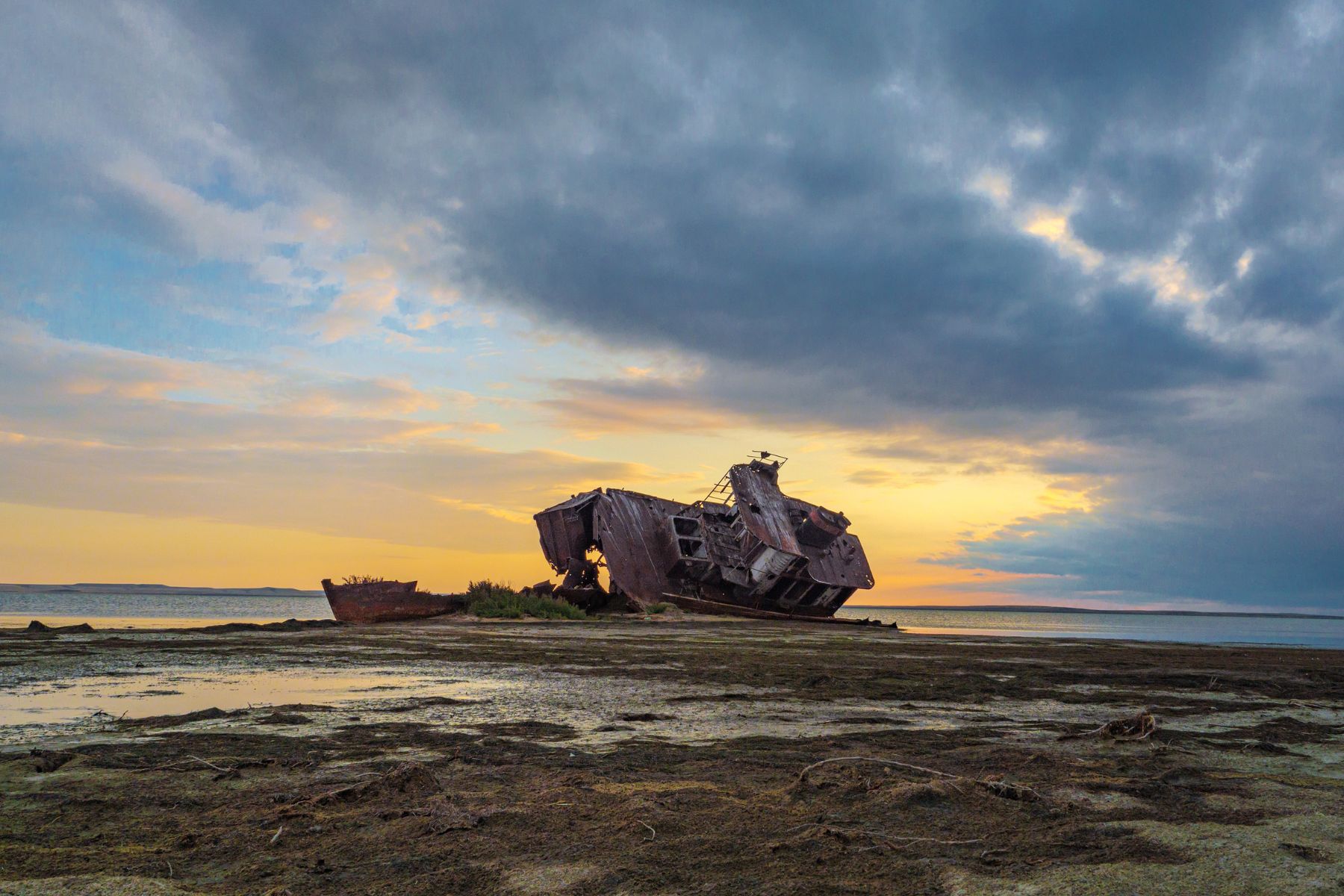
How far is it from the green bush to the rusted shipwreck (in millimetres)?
1863

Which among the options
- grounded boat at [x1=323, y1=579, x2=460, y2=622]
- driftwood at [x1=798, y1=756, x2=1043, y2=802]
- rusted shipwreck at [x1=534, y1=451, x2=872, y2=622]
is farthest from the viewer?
rusted shipwreck at [x1=534, y1=451, x2=872, y2=622]

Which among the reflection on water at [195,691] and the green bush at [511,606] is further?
the green bush at [511,606]

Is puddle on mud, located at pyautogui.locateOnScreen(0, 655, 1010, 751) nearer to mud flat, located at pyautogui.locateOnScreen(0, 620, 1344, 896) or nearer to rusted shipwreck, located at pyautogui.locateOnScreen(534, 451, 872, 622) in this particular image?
mud flat, located at pyautogui.locateOnScreen(0, 620, 1344, 896)

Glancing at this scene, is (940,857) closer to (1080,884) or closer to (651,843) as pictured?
(1080,884)

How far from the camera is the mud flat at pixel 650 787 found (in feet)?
8.81

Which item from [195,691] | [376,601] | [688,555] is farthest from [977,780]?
[688,555]

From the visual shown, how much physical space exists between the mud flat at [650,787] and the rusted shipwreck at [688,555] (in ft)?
60.8

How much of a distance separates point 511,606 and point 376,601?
3733 mm

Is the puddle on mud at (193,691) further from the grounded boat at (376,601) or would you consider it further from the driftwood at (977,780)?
the grounded boat at (376,601)

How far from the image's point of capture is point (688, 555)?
28.8 metres

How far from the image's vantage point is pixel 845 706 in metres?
6.81

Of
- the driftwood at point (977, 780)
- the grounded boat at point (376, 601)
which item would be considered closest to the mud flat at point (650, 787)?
the driftwood at point (977, 780)

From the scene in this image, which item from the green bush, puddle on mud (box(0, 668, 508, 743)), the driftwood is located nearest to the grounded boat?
the green bush

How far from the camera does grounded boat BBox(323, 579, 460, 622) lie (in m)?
21.5
